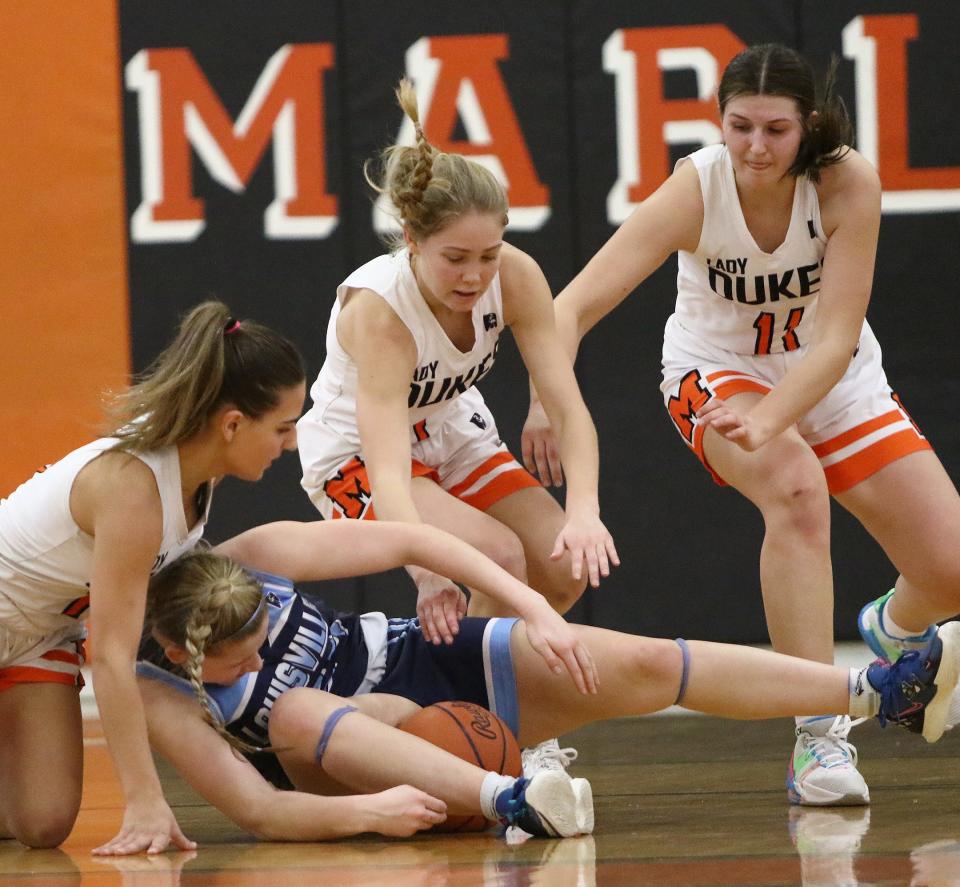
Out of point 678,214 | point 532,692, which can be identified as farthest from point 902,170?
point 532,692

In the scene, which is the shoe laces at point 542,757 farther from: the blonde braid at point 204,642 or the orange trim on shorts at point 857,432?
the orange trim on shorts at point 857,432

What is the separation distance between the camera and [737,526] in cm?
590

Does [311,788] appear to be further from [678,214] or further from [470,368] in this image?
[678,214]

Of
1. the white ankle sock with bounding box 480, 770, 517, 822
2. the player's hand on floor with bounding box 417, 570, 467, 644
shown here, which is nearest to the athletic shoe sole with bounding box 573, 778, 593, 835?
the white ankle sock with bounding box 480, 770, 517, 822

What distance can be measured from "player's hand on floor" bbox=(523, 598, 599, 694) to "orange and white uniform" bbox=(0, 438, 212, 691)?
0.73 meters

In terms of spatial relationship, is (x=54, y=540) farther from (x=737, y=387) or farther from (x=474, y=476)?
(x=737, y=387)

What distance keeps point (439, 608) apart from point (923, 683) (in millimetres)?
965

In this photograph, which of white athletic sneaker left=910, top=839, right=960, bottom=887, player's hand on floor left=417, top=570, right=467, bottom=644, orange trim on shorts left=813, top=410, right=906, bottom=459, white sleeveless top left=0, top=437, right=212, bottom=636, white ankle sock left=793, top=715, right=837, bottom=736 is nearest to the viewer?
white athletic sneaker left=910, top=839, right=960, bottom=887

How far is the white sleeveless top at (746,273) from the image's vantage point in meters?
3.77

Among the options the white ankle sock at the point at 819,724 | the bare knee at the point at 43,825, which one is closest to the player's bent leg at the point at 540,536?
the white ankle sock at the point at 819,724

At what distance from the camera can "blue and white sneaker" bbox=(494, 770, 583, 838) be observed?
2869mm

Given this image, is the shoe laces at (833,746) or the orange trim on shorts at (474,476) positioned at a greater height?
the orange trim on shorts at (474,476)

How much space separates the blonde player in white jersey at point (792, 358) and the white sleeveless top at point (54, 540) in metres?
1.12

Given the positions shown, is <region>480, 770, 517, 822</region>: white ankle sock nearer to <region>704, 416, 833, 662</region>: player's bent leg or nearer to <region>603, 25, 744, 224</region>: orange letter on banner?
<region>704, 416, 833, 662</region>: player's bent leg
